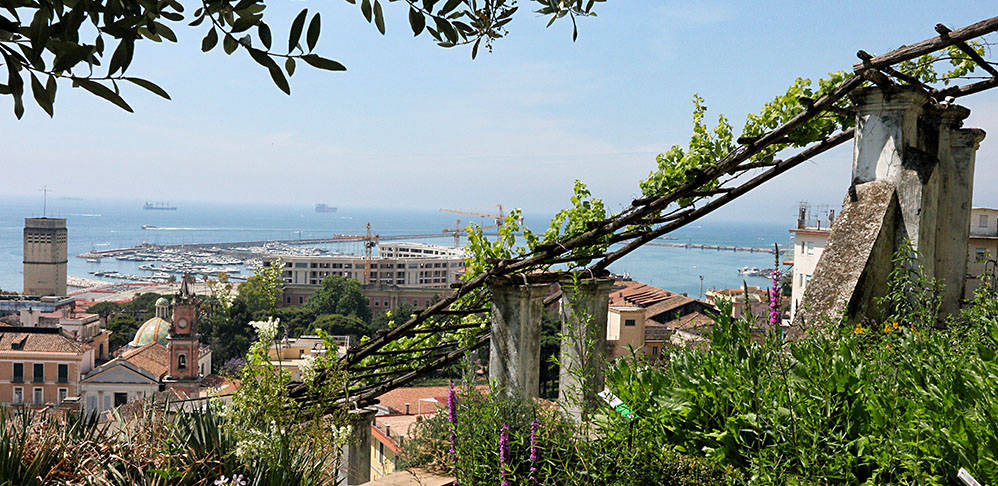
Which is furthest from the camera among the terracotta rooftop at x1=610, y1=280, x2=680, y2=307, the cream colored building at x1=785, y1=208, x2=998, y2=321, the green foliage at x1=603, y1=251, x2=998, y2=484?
the terracotta rooftop at x1=610, y1=280, x2=680, y2=307

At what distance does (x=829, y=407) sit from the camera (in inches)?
64.9

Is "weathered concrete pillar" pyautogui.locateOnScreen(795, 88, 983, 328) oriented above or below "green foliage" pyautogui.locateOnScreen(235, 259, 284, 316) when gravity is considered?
above

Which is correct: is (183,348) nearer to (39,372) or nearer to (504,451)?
(39,372)

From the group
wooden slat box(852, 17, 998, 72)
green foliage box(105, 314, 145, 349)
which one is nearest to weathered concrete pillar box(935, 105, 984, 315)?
wooden slat box(852, 17, 998, 72)

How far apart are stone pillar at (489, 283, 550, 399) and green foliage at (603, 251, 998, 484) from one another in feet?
2.84

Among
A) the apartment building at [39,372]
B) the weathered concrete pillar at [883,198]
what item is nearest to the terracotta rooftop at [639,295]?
the apartment building at [39,372]

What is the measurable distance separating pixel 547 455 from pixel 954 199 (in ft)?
7.05

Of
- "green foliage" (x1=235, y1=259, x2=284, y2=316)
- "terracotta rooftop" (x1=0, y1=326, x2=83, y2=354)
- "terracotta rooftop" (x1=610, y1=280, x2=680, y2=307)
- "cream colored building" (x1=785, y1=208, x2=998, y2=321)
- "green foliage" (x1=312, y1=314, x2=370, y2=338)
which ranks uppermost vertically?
"cream colored building" (x1=785, y1=208, x2=998, y2=321)

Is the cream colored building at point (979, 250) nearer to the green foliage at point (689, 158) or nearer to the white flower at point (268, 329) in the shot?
the green foliage at point (689, 158)

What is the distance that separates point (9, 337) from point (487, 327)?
160 ft

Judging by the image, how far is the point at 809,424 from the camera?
66.7 inches

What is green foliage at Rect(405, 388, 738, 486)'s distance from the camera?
6.62 ft

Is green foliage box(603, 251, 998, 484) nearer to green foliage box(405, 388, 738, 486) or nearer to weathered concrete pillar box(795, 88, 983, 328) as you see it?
green foliage box(405, 388, 738, 486)

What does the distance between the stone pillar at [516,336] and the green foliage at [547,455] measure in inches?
13.0
